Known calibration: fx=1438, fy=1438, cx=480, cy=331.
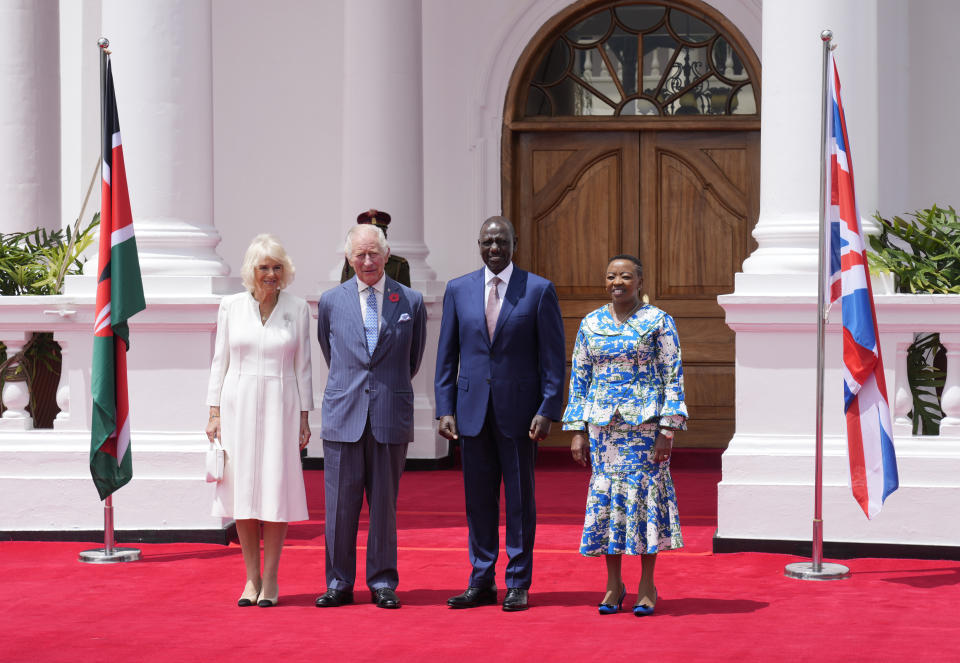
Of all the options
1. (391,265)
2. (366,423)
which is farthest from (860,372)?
(391,265)

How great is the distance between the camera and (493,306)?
652 centimetres

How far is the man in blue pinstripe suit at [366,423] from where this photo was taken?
256 inches

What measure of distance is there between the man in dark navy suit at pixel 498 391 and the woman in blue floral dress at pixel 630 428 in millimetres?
243

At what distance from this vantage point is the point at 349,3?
38.1 feet

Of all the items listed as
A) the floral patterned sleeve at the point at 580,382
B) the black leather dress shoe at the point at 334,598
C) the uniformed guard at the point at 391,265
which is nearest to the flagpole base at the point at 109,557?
the black leather dress shoe at the point at 334,598

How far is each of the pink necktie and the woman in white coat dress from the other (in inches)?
33.5

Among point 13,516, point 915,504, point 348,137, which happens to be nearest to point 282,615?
point 13,516

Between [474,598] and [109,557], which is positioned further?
[109,557]

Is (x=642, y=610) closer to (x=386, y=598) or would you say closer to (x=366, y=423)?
(x=386, y=598)

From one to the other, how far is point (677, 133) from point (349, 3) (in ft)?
9.62

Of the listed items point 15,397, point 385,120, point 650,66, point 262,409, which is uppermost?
point 650,66

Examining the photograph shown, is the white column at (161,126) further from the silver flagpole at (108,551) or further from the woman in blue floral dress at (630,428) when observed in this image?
the woman in blue floral dress at (630,428)

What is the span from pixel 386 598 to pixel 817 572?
7.15 feet

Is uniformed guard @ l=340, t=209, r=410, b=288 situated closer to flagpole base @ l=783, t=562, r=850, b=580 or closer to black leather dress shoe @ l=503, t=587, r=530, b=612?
flagpole base @ l=783, t=562, r=850, b=580
